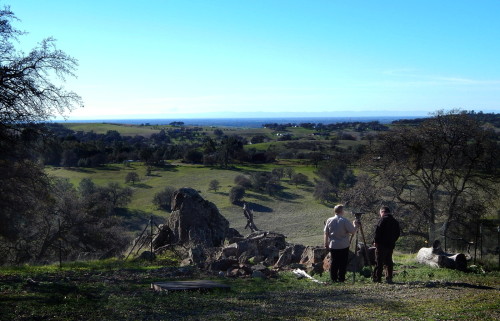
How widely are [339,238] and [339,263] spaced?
739mm

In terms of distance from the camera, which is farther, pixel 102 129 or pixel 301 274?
pixel 102 129

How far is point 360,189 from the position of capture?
2648cm

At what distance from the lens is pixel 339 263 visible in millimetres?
11922

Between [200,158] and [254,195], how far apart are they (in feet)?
77.2

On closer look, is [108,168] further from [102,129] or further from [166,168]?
[102,129]

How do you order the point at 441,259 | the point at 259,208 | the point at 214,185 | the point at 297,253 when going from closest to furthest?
the point at 441,259, the point at 297,253, the point at 259,208, the point at 214,185

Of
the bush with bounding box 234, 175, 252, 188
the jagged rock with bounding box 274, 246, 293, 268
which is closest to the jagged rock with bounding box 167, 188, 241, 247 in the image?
the jagged rock with bounding box 274, 246, 293, 268

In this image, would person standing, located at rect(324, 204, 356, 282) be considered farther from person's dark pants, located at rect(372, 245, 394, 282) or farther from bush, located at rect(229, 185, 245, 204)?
bush, located at rect(229, 185, 245, 204)

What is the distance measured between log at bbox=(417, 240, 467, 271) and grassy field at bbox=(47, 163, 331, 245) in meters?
17.5

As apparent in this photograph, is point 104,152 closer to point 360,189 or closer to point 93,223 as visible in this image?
point 93,223

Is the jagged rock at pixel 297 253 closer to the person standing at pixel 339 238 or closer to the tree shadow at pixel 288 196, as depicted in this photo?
the person standing at pixel 339 238

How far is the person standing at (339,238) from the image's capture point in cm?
1155

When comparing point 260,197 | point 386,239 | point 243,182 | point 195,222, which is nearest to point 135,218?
point 260,197

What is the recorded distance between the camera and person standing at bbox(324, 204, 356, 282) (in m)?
11.5
